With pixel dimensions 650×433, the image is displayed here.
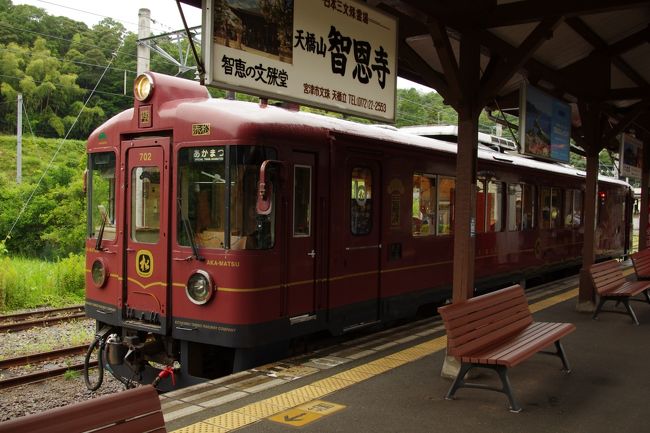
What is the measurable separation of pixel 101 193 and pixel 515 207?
7.49 m

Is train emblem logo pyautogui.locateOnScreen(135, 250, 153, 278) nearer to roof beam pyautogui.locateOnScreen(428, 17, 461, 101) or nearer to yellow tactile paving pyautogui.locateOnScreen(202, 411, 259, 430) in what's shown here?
yellow tactile paving pyautogui.locateOnScreen(202, 411, 259, 430)

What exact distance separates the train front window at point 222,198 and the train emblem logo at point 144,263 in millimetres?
463

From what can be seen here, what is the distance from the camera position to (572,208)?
1427cm

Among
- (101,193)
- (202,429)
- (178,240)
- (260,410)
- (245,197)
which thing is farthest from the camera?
(101,193)

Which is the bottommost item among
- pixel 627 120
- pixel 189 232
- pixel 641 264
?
pixel 641 264

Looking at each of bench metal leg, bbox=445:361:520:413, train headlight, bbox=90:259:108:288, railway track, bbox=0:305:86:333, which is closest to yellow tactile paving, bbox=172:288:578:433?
bench metal leg, bbox=445:361:520:413

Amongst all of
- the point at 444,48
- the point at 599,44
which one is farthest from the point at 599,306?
the point at 444,48

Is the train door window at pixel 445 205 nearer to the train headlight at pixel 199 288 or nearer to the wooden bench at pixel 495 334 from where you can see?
the wooden bench at pixel 495 334

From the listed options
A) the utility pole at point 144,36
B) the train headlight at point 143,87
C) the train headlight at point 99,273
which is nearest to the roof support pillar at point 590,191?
the train headlight at point 143,87

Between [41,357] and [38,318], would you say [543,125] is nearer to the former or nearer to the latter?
[41,357]

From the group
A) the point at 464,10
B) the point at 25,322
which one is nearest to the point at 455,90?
the point at 464,10

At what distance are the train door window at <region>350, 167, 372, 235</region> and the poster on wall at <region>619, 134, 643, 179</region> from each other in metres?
5.77

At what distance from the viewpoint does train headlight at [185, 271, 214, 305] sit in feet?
19.0

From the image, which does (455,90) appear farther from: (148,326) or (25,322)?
(25,322)
